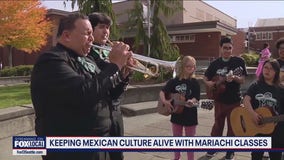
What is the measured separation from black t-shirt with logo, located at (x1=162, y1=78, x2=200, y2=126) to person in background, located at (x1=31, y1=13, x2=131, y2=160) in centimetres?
239

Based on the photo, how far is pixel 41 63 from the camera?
6.85ft

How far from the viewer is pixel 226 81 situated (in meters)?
5.07

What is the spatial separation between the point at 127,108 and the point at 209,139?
4976 millimetres

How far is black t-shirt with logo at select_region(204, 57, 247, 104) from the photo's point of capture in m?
5.06

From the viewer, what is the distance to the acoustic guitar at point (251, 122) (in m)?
4.07

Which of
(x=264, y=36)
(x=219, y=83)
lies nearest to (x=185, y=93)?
(x=219, y=83)

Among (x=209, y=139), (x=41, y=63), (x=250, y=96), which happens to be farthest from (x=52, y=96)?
(x=250, y=96)

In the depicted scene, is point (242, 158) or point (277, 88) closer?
point (277, 88)

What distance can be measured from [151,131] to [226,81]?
2366mm

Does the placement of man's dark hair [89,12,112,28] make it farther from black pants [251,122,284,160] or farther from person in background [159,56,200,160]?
black pants [251,122,284,160]

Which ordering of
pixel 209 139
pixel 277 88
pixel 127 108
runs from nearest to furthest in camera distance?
1. pixel 209 139
2. pixel 277 88
3. pixel 127 108

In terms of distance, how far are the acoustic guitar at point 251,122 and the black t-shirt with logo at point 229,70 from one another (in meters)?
0.60

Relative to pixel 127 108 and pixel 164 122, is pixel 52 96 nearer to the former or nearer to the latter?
pixel 164 122

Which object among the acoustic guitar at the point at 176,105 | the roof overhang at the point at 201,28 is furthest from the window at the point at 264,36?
the acoustic guitar at the point at 176,105
